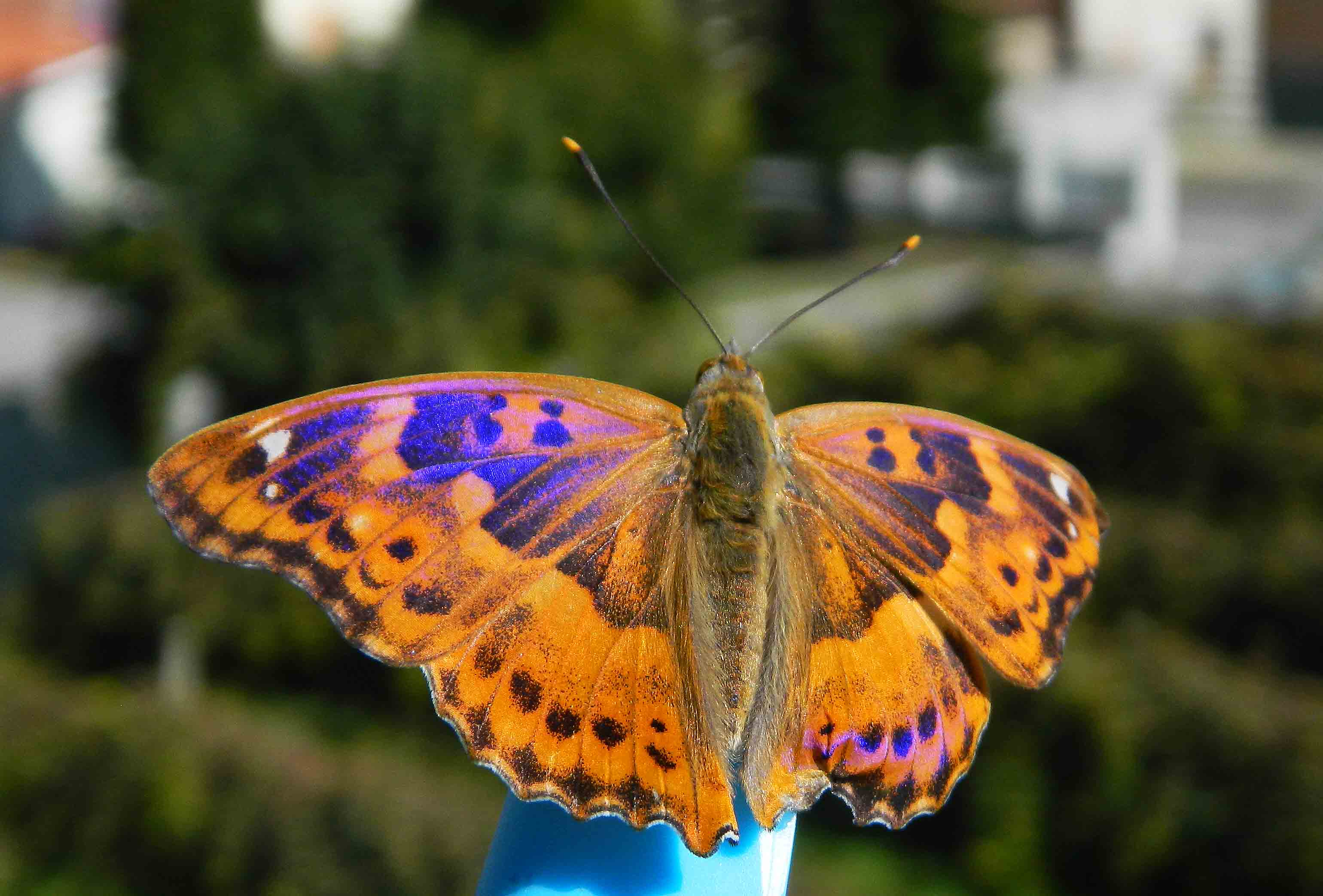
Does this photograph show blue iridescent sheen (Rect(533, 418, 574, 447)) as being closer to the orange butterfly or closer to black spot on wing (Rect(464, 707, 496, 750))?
the orange butterfly

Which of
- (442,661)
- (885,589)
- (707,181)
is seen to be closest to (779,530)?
Answer: (885,589)

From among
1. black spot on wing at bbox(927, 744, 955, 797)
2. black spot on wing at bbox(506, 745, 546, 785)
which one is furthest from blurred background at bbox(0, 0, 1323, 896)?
black spot on wing at bbox(506, 745, 546, 785)

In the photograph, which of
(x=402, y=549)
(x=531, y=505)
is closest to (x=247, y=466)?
(x=402, y=549)

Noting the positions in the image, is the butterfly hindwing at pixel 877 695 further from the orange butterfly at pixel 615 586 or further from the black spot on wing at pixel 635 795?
the black spot on wing at pixel 635 795

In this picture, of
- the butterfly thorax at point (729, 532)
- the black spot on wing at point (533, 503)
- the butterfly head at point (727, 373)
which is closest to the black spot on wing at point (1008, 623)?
the butterfly thorax at point (729, 532)

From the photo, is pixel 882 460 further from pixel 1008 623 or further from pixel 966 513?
pixel 1008 623

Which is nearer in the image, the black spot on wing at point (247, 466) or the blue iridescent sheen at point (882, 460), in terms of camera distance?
the black spot on wing at point (247, 466)
